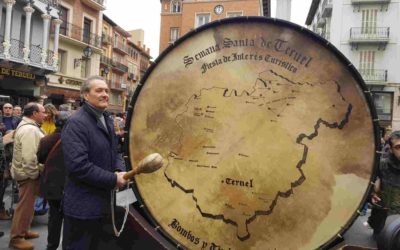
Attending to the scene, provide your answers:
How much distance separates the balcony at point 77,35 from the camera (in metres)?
27.6

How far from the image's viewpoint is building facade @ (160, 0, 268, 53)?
1455 inches

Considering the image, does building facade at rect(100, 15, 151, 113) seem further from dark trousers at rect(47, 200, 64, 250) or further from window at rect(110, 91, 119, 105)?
dark trousers at rect(47, 200, 64, 250)

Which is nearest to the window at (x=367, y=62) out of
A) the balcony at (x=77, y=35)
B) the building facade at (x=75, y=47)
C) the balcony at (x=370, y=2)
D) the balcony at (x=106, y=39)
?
the balcony at (x=370, y=2)

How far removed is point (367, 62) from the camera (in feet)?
101

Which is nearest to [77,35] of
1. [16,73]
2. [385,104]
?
[16,73]

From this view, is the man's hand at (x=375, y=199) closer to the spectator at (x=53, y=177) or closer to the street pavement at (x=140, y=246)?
the street pavement at (x=140, y=246)

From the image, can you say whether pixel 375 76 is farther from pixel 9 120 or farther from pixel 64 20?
pixel 9 120

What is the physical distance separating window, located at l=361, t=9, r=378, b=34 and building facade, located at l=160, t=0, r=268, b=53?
800cm

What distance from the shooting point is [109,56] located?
45469mm

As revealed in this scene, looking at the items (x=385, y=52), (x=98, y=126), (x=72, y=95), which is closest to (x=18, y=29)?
(x=72, y=95)

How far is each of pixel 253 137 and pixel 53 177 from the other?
2884mm

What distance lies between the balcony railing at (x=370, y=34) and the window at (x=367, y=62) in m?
1.06

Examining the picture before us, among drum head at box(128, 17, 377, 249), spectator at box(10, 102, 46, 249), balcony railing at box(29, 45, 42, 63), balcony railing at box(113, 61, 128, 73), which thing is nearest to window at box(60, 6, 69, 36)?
balcony railing at box(29, 45, 42, 63)

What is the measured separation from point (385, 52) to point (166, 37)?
839 inches
